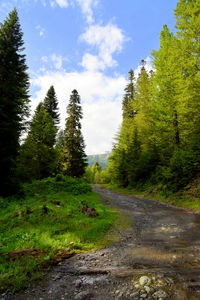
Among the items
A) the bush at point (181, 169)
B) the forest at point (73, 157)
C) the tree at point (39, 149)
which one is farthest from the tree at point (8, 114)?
the bush at point (181, 169)

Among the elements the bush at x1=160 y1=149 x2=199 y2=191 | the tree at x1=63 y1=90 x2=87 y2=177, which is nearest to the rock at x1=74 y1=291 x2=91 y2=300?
the bush at x1=160 y1=149 x2=199 y2=191

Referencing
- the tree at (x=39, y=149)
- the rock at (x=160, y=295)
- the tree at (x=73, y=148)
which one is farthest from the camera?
the tree at (x=73, y=148)

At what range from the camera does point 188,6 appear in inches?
525

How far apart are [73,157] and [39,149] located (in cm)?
768

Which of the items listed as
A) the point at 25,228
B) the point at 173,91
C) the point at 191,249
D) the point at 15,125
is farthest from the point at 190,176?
the point at 15,125

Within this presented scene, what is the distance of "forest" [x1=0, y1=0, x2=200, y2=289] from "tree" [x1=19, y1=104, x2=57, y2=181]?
5.4 inches

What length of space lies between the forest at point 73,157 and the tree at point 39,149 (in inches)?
5.4

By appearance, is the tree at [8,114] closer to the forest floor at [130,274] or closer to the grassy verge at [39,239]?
the grassy verge at [39,239]

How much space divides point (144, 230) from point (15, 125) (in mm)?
12775

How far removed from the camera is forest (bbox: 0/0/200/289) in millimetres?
5314

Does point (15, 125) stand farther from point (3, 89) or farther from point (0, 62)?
point (0, 62)

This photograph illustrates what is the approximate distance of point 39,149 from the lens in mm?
22250

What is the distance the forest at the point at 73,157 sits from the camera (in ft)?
17.4

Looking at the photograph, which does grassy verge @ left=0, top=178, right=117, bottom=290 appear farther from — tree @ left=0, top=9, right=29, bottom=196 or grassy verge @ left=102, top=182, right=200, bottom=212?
grassy verge @ left=102, top=182, right=200, bottom=212
